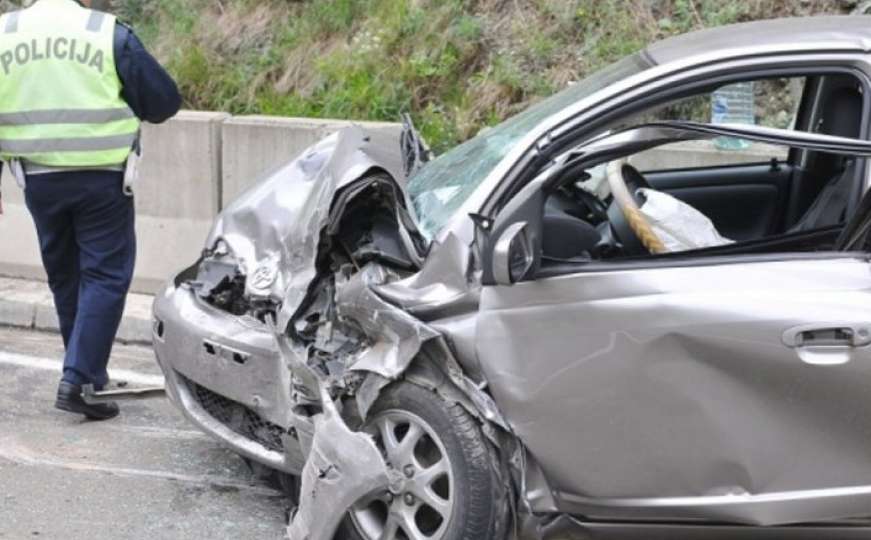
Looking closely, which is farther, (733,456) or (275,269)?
(275,269)

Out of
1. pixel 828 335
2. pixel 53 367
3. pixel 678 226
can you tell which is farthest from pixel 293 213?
pixel 53 367

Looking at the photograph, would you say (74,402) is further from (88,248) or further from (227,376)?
(227,376)

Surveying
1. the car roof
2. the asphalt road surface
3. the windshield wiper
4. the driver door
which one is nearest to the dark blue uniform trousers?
the asphalt road surface

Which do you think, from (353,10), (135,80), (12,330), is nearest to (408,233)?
(135,80)

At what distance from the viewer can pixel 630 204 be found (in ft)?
14.8

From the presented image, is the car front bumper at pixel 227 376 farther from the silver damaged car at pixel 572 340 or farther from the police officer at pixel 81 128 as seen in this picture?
the police officer at pixel 81 128

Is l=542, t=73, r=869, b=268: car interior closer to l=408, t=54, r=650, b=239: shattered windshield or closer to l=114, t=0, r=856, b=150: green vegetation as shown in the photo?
l=408, t=54, r=650, b=239: shattered windshield

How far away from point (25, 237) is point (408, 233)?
162 inches

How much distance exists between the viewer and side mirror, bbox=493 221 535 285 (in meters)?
3.65

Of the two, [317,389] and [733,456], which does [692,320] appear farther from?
[317,389]

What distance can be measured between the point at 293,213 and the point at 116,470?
1261 millimetres

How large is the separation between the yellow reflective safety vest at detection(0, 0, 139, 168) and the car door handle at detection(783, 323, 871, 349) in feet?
9.64

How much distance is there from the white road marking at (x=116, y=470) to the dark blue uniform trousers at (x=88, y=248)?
42 centimetres

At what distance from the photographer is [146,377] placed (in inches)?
246
